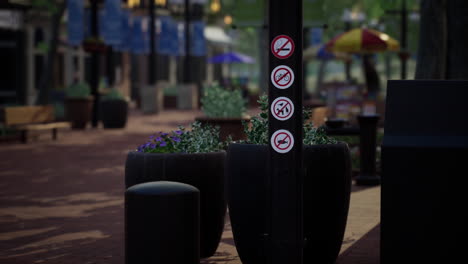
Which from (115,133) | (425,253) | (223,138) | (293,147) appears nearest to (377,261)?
(425,253)

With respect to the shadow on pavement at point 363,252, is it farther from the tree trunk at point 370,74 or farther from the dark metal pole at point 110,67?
the dark metal pole at point 110,67

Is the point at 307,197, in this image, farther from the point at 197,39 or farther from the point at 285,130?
the point at 197,39

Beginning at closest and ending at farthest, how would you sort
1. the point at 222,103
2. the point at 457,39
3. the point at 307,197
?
the point at 307,197, the point at 457,39, the point at 222,103

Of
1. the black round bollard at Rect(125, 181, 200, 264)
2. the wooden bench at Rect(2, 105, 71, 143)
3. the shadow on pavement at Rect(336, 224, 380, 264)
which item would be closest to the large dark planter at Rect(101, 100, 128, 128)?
the wooden bench at Rect(2, 105, 71, 143)

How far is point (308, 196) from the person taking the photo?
6.70m

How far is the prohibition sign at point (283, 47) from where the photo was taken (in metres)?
5.68

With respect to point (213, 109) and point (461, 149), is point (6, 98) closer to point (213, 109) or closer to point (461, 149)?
point (213, 109)

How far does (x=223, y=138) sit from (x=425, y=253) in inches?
291

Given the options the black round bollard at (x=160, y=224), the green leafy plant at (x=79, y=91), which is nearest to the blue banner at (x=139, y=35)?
the green leafy plant at (x=79, y=91)

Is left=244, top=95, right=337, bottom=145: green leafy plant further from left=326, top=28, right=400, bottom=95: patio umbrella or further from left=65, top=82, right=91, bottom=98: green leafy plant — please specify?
left=65, top=82, right=91, bottom=98: green leafy plant

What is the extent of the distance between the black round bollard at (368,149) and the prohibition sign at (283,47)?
7551mm

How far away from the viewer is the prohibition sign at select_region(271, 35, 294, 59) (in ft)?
18.6

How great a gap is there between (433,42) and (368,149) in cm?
194

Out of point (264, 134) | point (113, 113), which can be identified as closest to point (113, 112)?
point (113, 113)
